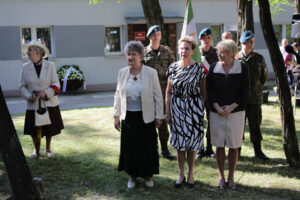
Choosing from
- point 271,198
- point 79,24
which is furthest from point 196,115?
point 79,24

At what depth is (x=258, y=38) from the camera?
1820 centimetres

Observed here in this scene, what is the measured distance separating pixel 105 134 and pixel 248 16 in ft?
13.3

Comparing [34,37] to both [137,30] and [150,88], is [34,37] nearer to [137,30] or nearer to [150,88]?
[137,30]

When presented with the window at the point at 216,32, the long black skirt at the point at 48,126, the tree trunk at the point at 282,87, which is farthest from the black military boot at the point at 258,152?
the window at the point at 216,32

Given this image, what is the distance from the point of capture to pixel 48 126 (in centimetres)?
592

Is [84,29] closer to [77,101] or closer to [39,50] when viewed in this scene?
[77,101]

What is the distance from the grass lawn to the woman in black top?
460 millimetres

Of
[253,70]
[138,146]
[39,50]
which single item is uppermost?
[39,50]

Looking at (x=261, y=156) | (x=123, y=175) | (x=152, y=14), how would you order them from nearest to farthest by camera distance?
(x=123, y=175), (x=261, y=156), (x=152, y=14)

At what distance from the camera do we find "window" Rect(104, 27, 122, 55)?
16188 millimetres

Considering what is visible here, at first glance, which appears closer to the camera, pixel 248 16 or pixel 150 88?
pixel 150 88

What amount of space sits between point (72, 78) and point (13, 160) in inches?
438

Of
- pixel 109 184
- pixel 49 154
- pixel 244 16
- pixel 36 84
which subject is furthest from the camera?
pixel 244 16

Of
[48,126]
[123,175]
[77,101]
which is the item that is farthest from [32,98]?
[77,101]
